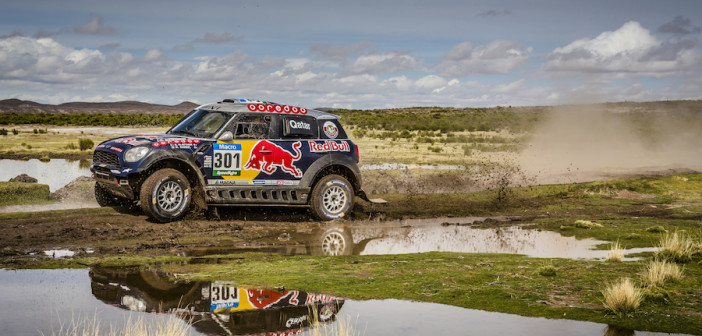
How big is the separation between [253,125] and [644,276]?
7.93 meters

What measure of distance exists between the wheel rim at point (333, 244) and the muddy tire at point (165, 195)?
2.87m

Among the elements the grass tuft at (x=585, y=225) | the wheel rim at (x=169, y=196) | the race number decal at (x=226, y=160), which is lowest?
the grass tuft at (x=585, y=225)

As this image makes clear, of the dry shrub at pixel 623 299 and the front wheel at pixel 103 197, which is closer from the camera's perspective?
the dry shrub at pixel 623 299

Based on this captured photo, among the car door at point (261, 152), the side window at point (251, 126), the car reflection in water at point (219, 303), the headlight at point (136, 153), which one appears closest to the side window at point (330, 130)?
the car door at point (261, 152)

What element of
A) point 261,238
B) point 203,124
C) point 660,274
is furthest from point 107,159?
point 660,274

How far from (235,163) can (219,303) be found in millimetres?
5934

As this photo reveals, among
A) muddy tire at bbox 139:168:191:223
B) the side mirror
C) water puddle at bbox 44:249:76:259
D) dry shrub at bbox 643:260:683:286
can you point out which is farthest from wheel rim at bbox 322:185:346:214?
dry shrub at bbox 643:260:683:286

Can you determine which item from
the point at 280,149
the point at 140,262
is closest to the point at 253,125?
the point at 280,149

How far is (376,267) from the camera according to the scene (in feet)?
A: 32.8

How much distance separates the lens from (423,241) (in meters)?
13.2

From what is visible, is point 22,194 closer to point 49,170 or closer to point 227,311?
point 49,170

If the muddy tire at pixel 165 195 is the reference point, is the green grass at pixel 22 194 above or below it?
below

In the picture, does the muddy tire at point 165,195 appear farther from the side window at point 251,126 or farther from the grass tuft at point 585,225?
the grass tuft at point 585,225

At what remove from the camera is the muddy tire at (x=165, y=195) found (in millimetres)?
12562
